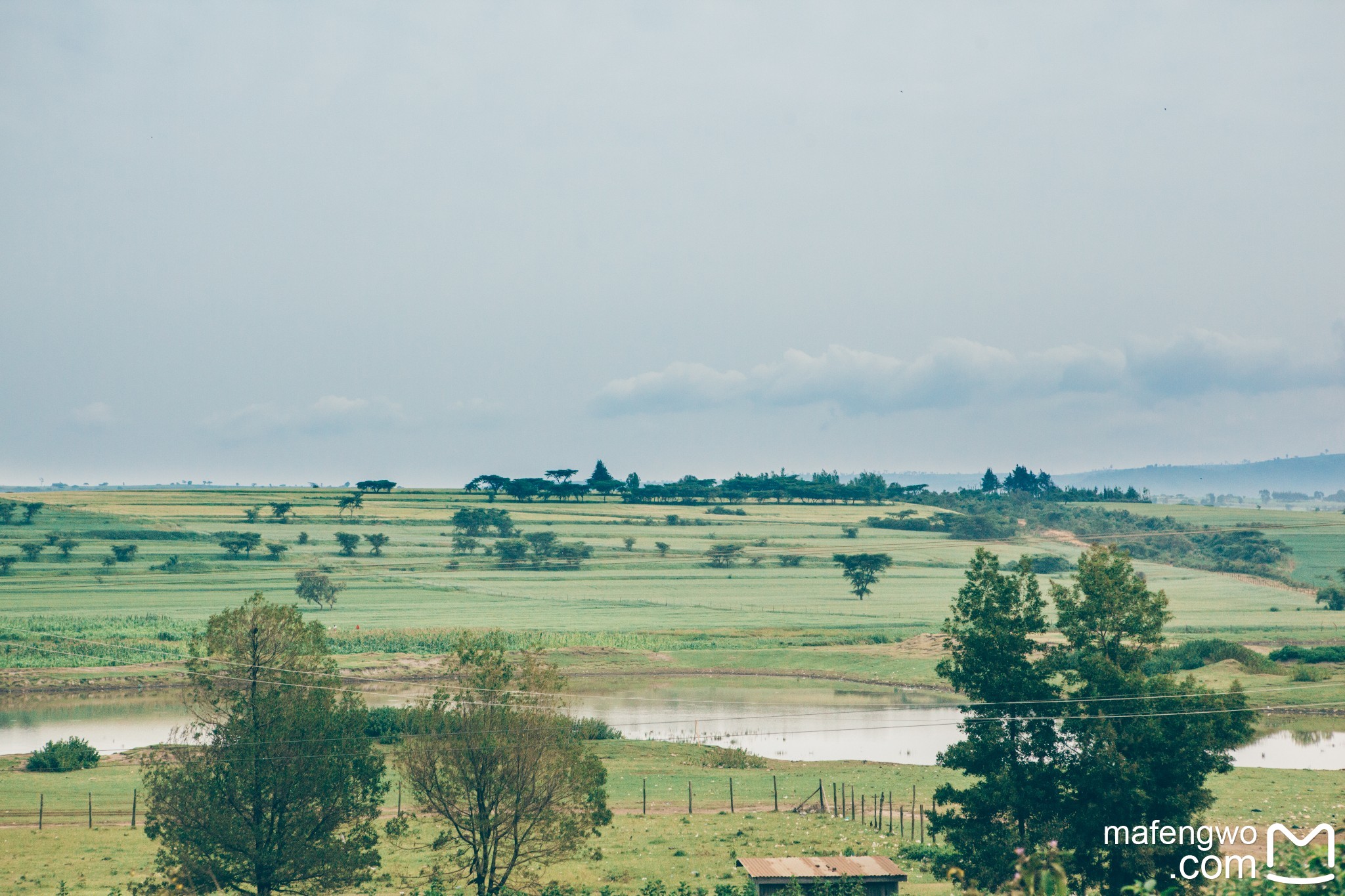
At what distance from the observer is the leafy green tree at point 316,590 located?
104m

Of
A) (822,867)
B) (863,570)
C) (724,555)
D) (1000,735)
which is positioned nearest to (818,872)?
(822,867)

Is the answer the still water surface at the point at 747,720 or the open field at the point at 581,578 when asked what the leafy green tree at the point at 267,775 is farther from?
the open field at the point at 581,578

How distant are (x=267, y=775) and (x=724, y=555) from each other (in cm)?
11434

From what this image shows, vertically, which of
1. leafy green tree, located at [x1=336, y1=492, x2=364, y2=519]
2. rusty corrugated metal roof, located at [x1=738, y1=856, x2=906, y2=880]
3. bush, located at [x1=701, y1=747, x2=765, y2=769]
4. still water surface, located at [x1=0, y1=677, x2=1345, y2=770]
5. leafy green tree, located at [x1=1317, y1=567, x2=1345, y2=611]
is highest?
leafy green tree, located at [x1=336, y1=492, x2=364, y2=519]

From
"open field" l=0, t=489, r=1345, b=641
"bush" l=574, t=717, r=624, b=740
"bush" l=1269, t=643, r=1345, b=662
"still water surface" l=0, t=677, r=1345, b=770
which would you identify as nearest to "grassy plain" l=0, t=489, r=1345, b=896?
"open field" l=0, t=489, r=1345, b=641

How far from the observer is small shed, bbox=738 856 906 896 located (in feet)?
85.7

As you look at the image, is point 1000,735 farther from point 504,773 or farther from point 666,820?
point 666,820

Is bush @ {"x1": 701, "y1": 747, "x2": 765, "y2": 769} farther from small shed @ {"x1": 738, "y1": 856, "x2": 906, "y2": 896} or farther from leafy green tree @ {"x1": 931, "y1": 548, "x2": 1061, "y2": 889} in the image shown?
small shed @ {"x1": 738, "y1": 856, "x2": 906, "y2": 896}

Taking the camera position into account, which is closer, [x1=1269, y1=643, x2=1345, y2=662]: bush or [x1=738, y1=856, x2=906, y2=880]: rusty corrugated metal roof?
[x1=738, y1=856, x2=906, y2=880]: rusty corrugated metal roof

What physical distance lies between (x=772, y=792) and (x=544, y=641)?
153ft

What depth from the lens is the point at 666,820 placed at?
39125mm

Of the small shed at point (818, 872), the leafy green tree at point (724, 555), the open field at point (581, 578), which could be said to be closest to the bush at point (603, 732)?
the small shed at point (818, 872)

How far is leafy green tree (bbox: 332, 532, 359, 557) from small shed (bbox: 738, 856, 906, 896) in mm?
113707

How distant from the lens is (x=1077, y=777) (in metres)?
27.0
